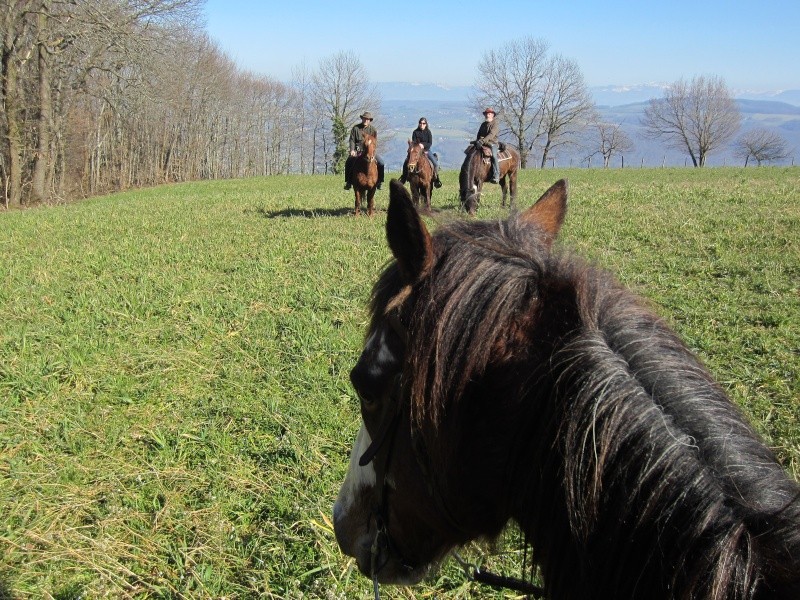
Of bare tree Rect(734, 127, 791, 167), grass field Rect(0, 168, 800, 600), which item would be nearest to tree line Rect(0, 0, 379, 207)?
grass field Rect(0, 168, 800, 600)

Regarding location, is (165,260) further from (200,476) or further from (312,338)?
(200,476)

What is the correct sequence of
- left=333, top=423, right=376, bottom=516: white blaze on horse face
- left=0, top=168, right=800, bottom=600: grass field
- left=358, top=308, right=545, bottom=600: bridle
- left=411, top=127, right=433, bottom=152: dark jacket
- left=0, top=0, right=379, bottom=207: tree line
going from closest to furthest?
left=358, top=308, right=545, bottom=600: bridle < left=333, top=423, right=376, bottom=516: white blaze on horse face < left=0, top=168, right=800, bottom=600: grass field < left=411, top=127, right=433, bottom=152: dark jacket < left=0, top=0, right=379, bottom=207: tree line

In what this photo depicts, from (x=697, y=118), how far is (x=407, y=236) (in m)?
98.8

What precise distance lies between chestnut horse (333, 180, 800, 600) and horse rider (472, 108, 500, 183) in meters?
14.6

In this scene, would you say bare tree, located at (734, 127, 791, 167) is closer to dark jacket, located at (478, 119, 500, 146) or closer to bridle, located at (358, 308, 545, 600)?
dark jacket, located at (478, 119, 500, 146)

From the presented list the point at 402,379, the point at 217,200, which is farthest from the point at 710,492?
the point at 217,200

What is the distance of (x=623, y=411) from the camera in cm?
115

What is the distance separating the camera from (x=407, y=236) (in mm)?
1437

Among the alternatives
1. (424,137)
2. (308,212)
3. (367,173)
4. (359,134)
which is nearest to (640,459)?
(367,173)

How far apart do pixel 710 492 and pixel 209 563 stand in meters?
3.05

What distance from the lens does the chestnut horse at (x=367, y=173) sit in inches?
590

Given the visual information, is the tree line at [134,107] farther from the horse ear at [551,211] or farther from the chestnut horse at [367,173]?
the horse ear at [551,211]

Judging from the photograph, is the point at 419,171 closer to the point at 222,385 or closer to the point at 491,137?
the point at 491,137

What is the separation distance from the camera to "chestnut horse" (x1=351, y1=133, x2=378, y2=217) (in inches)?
590
